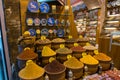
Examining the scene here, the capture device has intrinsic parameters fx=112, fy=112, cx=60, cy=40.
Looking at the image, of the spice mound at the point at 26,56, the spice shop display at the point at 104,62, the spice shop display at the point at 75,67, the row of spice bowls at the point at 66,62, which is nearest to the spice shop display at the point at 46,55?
the row of spice bowls at the point at 66,62

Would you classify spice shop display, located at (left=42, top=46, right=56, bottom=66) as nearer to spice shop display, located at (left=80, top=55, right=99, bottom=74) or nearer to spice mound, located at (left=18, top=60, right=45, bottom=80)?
spice mound, located at (left=18, top=60, right=45, bottom=80)

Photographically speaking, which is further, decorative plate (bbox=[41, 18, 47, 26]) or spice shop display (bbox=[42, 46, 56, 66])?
decorative plate (bbox=[41, 18, 47, 26])

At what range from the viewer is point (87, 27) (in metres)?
6.01

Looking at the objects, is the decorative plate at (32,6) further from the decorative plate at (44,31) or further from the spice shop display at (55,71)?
the spice shop display at (55,71)

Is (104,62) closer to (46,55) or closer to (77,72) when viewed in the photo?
(77,72)

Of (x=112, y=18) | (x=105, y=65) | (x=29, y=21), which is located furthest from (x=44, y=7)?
(x=112, y=18)

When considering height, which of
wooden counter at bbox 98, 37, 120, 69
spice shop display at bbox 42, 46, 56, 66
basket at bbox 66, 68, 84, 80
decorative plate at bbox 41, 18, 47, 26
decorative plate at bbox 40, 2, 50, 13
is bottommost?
wooden counter at bbox 98, 37, 120, 69

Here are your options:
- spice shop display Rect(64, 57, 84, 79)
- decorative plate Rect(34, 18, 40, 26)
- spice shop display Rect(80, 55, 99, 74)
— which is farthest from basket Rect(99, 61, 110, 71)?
decorative plate Rect(34, 18, 40, 26)

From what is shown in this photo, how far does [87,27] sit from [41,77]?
5.21m

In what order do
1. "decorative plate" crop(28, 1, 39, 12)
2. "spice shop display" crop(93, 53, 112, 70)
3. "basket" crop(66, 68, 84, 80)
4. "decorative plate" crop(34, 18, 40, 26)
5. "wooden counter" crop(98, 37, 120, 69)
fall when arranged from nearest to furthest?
"basket" crop(66, 68, 84, 80) → "spice shop display" crop(93, 53, 112, 70) → "decorative plate" crop(28, 1, 39, 12) → "decorative plate" crop(34, 18, 40, 26) → "wooden counter" crop(98, 37, 120, 69)

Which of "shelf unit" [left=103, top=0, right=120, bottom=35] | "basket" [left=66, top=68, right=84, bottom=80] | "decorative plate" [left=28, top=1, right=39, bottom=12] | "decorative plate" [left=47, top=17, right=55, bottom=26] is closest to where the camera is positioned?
"basket" [left=66, top=68, right=84, bottom=80]

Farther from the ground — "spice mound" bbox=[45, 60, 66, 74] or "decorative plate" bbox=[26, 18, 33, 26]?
"decorative plate" bbox=[26, 18, 33, 26]

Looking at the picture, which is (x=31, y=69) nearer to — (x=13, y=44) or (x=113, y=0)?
(x=13, y=44)

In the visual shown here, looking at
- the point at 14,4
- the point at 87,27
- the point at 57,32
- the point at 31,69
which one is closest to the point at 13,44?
the point at 14,4
